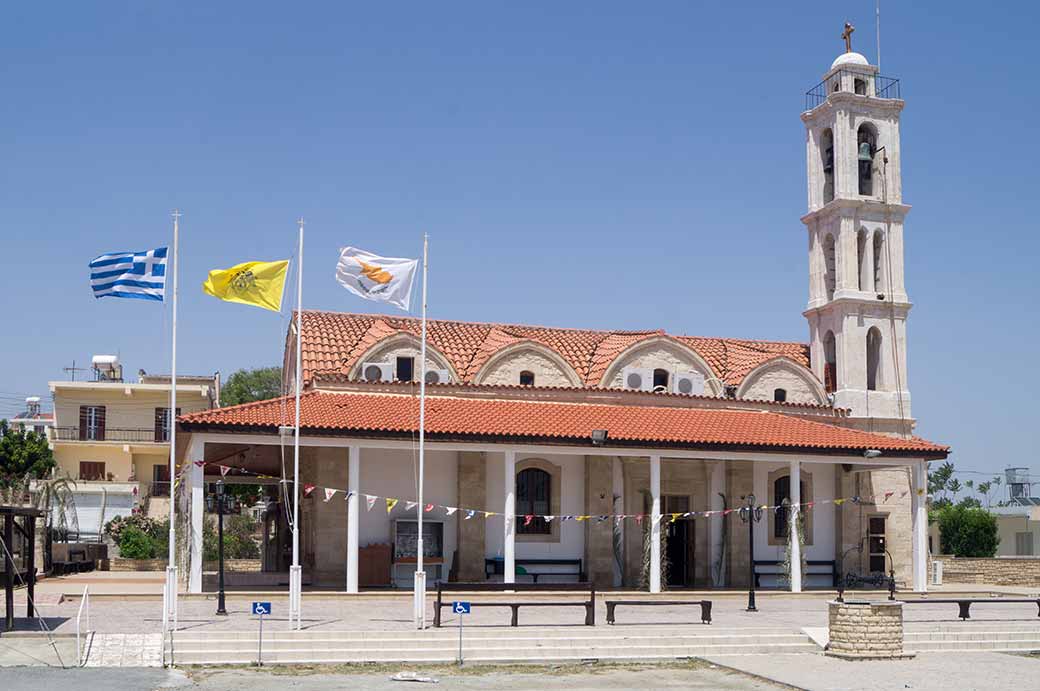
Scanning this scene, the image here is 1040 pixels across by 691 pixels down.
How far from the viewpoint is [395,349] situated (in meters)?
34.5

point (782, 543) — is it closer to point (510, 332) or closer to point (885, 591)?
point (885, 591)

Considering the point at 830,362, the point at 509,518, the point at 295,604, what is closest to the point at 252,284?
the point at 295,604

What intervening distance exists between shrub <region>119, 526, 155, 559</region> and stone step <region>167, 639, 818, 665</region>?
26023mm

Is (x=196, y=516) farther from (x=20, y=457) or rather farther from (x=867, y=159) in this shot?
(x=20, y=457)

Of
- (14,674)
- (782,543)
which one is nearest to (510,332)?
(782,543)

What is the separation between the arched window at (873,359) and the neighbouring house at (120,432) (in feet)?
104

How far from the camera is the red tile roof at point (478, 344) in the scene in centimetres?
3494

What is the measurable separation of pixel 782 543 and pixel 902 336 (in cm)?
847

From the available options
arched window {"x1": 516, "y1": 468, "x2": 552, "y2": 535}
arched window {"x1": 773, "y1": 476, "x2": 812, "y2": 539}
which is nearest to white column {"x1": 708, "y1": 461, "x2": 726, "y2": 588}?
arched window {"x1": 773, "y1": 476, "x2": 812, "y2": 539}

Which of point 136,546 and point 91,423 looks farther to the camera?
point 91,423

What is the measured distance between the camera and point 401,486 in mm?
32062

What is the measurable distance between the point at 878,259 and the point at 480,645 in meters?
23.0

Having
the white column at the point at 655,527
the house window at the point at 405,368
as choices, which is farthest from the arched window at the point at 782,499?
the house window at the point at 405,368

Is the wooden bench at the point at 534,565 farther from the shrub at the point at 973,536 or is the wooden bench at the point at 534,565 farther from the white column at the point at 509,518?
the shrub at the point at 973,536
